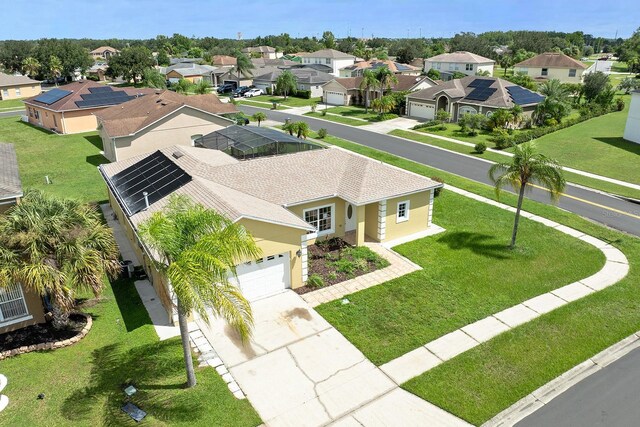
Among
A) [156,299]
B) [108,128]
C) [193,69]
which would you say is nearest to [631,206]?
[156,299]

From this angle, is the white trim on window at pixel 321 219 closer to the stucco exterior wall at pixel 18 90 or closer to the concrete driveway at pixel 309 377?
the concrete driveway at pixel 309 377

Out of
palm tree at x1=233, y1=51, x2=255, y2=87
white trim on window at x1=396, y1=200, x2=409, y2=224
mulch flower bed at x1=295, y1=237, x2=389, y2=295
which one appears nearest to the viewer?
mulch flower bed at x1=295, y1=237, x2=389, y2=295

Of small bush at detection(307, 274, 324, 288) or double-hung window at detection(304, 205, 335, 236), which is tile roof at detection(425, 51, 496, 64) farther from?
small bush at detection(307, 274, 324, 288)

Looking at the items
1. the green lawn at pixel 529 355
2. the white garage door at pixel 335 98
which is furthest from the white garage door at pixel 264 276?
the white garage door at pixel 335 98

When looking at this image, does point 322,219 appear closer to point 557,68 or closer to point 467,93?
point 467,93

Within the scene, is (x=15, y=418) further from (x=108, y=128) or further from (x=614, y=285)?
(x=108, y=128)

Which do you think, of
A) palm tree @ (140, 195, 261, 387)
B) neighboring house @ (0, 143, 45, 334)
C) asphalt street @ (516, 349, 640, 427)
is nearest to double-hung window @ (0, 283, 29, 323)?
neighboring house @ (0, 143, 45, 334)
